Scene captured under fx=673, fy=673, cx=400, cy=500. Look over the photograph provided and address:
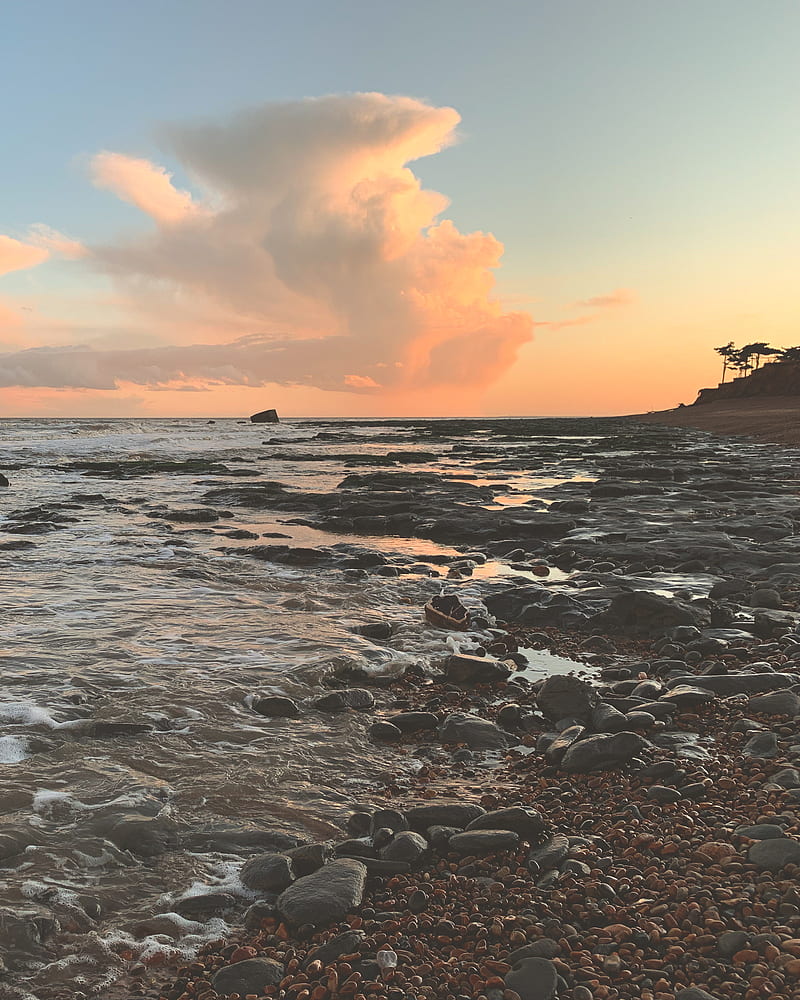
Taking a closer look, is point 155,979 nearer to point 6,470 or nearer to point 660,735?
point 660,735

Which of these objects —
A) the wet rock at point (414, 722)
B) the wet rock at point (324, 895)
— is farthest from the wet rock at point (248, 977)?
the wet rock at point (414, 722)

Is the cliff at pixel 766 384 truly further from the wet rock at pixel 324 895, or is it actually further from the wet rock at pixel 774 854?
the wet rock at pixel 324 895

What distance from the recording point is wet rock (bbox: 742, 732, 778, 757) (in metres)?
4.23

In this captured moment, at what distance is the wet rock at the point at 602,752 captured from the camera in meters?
4.23

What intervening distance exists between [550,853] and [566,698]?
1922 millimetres

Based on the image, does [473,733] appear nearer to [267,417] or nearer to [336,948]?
[336,948]

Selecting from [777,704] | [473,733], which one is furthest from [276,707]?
[777,704]

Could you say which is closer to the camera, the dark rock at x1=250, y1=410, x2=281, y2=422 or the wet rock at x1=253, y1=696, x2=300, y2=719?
the wet rock at x1=253, y1=696, x2=300, y2=719

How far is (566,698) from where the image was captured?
5.14 metres

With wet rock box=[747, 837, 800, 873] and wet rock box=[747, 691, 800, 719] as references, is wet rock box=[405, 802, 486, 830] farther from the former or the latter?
wet rock box=[747, 691, 800, 719]

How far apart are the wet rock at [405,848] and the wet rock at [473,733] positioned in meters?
1.30

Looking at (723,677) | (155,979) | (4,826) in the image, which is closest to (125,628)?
(4,826)

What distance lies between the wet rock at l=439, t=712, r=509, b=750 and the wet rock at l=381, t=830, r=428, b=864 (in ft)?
4.27

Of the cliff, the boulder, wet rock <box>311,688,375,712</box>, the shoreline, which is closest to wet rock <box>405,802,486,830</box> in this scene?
the shoreline
